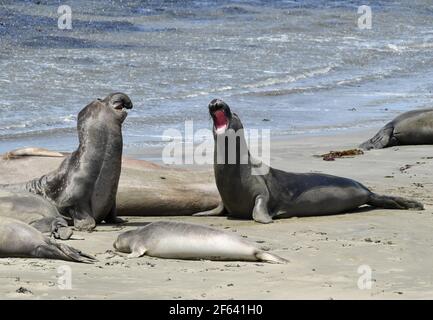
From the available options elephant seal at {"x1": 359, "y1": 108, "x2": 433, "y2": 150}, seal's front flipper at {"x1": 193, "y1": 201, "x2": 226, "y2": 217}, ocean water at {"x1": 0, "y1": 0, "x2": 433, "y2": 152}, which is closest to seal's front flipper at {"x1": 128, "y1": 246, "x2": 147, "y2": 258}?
seal's front flipper at {"x1": 193, "y1": 201, "x2": 226, "y2": 217}

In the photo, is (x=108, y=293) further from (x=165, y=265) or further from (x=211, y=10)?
(x=211, y=10)

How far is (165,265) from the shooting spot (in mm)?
6645

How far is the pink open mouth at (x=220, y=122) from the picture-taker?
866cm

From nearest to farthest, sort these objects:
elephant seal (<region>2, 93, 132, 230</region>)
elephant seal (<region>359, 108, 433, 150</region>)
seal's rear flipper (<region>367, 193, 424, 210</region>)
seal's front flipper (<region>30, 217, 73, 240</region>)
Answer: seal's front flipper (<region>30, 217, 73, 240</region>)
elephant seal (<region>2, 93, 132, 230</region>)
seal's rear flipper (<region>367, 193, 424, 210</region>)
elephant seal (<region>359, 108, 433, 150</region>)

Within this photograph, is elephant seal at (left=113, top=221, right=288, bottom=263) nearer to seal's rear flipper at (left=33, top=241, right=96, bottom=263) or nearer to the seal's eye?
seal's rear flipper at (left=33, top=241, right=96, bottom=263)

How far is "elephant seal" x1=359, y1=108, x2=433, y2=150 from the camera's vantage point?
12773mm

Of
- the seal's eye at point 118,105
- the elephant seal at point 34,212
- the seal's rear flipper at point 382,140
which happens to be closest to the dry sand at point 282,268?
the elephant seal at point 34,212

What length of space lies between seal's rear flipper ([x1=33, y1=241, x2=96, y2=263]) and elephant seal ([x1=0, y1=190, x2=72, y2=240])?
0.73m

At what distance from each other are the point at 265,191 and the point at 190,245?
197cm

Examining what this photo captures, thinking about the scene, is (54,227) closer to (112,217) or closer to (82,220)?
(82,220)

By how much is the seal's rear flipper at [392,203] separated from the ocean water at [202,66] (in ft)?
12.5

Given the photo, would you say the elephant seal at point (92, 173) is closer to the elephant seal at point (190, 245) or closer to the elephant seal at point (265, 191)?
the elephant seal at point (265, 191)
